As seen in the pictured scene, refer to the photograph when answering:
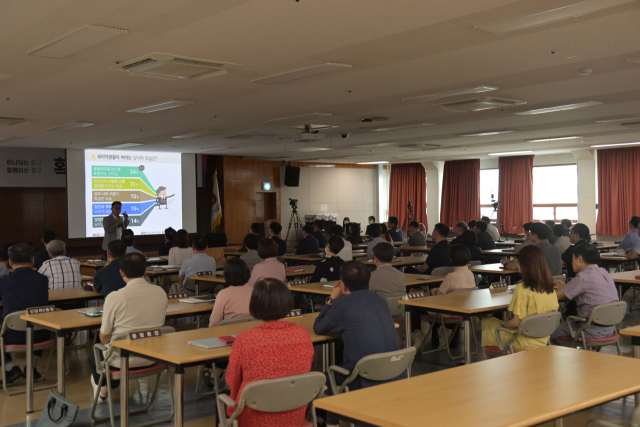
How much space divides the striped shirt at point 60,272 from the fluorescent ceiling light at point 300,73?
283cm

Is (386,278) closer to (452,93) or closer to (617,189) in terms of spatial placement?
(452,93)

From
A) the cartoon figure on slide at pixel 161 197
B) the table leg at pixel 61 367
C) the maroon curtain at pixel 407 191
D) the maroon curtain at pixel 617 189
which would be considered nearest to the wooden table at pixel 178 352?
the table leg at pixel 61 367

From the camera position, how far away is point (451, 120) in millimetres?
9578

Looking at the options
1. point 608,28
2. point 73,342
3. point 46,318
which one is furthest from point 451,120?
point 46,318

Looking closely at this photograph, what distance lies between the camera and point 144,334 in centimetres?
364

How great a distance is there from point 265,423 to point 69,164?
11.3 m

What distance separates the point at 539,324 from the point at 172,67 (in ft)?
12.9

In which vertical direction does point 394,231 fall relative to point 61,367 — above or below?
above

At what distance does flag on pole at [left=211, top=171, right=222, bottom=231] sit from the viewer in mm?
15297

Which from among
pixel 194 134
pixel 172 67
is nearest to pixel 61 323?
pixel 172 67

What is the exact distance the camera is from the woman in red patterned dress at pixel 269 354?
9.14ft

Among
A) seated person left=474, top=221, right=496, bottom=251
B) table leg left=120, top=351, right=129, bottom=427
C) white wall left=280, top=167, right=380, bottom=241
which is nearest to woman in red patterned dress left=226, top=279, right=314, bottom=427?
table leg left=120, top=351, right=129, bottom=427

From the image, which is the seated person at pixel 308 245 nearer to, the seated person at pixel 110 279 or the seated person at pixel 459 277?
the seated person at pixel 459 277

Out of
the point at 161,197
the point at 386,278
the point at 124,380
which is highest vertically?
the point at 161,197
